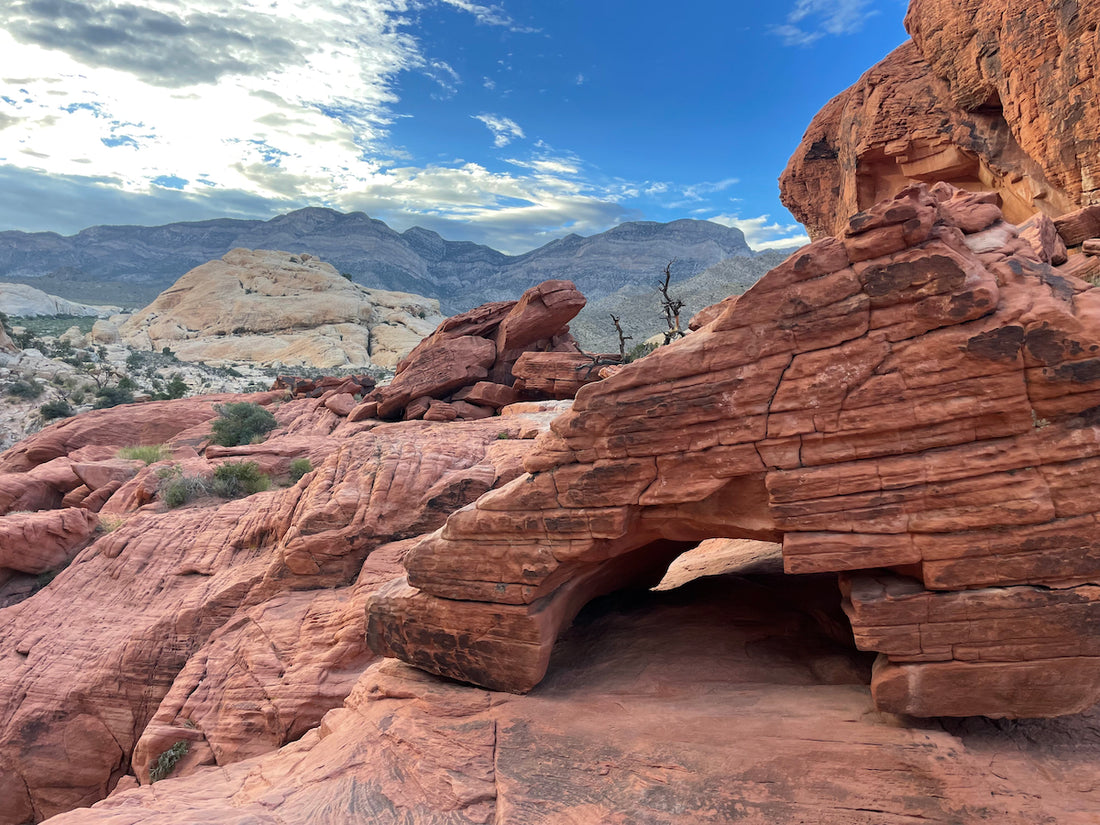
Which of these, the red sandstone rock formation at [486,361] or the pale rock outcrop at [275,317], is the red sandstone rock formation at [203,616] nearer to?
the red sandstone rock formation at [486,361]

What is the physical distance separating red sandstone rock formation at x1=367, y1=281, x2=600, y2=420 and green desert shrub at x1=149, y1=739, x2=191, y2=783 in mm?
16874

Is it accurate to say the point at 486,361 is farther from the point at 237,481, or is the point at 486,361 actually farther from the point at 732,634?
the point at 732,634

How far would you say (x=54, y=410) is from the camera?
3628cm

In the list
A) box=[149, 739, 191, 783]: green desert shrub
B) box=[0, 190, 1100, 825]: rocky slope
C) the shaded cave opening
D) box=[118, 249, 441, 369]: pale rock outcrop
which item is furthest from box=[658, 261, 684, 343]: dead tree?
box=[118, 249, 441, 369]: pale rock outcrop

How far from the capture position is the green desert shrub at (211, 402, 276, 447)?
2712 centimetres

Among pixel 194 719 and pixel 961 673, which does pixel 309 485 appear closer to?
pixel 194 719

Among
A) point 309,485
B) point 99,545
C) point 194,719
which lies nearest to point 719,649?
point 194,719

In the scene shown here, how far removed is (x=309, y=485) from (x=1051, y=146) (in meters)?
25.1

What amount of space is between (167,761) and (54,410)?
3703cm

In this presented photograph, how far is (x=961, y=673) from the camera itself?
18.1 ft

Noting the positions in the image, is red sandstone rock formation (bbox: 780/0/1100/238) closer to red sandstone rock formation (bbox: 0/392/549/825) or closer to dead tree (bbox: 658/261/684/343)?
dead tree (bbox: 658/261/684/343)

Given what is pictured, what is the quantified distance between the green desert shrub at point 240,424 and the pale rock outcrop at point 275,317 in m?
40.8

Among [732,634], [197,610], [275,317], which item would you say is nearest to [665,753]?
[732,634]

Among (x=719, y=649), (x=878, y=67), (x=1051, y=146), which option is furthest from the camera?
(x=878, y=67)
